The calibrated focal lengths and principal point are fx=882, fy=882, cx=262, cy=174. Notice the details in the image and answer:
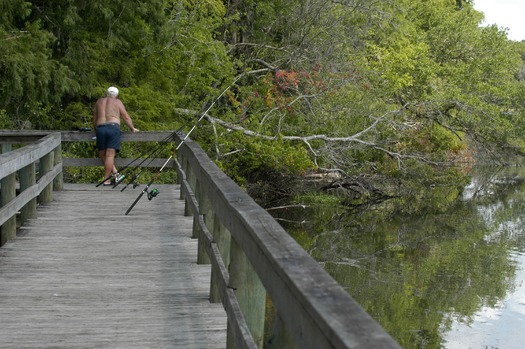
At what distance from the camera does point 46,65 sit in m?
16.6

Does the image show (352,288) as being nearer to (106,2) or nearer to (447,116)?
(106,2)

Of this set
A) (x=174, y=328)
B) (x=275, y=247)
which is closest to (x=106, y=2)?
(x=174, y=328)

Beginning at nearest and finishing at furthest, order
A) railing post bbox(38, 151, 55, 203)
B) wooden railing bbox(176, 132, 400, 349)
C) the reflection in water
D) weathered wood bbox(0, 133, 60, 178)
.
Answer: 1. wooden railing bbox(176, 132, 400, 349)
2. weathered wood bbox(0, 133, 60, 178)
3. railing post bbox(38, 151, 55, 203)
4. the reflection in water

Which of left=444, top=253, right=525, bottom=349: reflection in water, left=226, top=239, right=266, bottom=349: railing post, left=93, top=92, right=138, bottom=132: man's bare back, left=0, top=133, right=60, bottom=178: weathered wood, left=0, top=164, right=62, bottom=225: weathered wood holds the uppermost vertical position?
left=93, top=92, right=138, bottom=132: man's bare back

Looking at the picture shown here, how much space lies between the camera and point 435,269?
17797 mm

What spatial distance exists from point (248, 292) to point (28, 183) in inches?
225

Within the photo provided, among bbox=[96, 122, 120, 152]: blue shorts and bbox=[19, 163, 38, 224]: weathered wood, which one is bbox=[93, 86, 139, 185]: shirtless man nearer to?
bbox=[96, 122, 120, 152]: blue shorts

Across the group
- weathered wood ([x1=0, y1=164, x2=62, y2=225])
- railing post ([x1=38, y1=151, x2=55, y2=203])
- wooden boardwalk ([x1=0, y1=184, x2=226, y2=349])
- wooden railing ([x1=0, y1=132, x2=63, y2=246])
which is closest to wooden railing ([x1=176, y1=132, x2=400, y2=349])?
wooden boardwalk ([x1=0, y1=184, x2=226, y2=349])

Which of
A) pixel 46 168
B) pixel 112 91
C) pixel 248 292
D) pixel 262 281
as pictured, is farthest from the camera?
pixel 112 91

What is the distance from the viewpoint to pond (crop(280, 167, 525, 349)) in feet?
44.3

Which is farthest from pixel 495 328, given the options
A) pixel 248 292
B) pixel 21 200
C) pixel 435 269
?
pixel 248 292

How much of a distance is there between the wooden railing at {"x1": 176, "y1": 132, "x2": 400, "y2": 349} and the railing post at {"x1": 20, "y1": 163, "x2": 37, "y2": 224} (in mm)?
3520

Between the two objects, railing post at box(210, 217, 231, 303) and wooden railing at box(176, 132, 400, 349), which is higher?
wooden railing at box(176, 132, 400, 349)

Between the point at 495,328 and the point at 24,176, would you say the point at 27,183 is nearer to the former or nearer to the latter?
the point at 24,176
